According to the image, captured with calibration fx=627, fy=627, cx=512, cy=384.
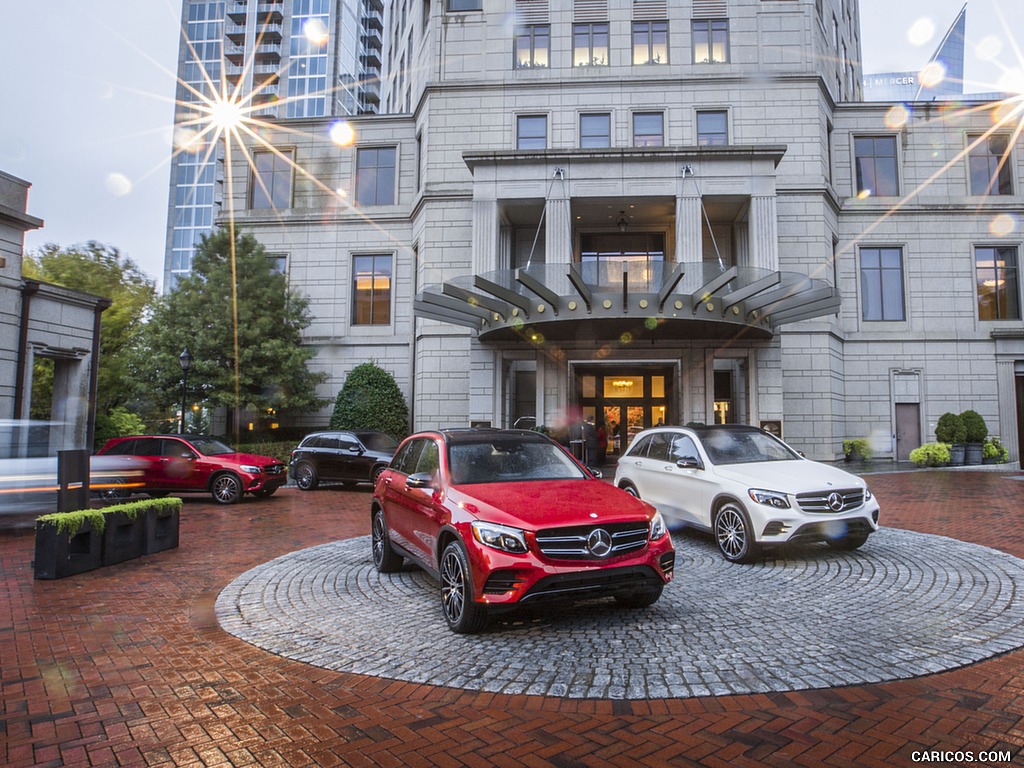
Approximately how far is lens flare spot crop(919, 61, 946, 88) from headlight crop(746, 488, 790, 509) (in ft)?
165

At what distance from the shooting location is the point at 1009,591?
19.9 feet

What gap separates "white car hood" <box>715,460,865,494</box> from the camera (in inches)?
285

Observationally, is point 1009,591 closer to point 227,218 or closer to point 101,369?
point 227,218

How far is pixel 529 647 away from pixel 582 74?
24608mm

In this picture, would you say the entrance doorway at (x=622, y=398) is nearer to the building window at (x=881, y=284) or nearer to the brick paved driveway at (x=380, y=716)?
the building window at (x=881, y=284)

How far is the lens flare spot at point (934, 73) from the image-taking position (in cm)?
4353

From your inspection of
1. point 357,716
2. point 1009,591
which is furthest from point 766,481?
point 357,716

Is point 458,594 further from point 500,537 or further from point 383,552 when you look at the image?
point 383,552

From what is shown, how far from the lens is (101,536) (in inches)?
296

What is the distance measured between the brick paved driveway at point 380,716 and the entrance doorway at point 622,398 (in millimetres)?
19604

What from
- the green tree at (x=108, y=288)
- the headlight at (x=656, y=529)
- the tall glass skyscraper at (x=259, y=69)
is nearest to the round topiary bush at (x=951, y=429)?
the headlight at (x=656, y=529)

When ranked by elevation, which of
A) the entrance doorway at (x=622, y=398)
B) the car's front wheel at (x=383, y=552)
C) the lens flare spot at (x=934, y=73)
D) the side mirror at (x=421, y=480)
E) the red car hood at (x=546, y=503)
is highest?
the lens flare spot at (x=934, y=73)

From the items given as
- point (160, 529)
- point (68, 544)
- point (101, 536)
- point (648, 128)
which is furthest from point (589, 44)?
point (68, 544)

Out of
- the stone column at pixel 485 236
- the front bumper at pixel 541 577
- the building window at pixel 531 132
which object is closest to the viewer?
the front bumper at pixel 541 577
